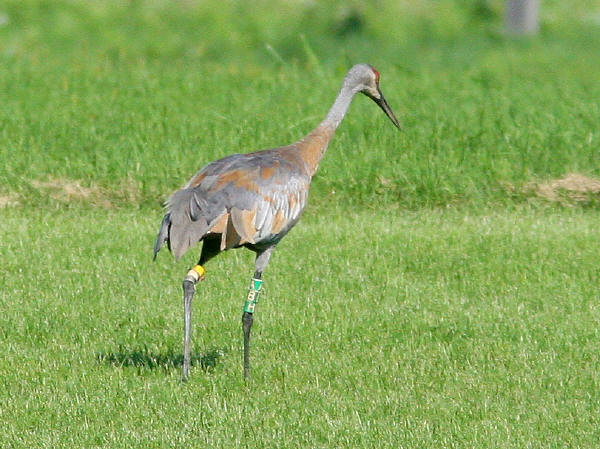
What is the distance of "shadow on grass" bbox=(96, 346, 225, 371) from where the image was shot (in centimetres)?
791

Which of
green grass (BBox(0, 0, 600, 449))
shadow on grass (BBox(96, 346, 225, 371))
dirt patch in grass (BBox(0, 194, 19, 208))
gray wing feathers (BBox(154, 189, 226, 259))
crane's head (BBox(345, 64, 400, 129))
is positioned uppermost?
crane's head (BBox(345, 64, 400, 129))

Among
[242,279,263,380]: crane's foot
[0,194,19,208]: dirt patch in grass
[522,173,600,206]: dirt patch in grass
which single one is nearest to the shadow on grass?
[242,279,263,380]: crane's foot

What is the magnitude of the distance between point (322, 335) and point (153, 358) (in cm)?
131

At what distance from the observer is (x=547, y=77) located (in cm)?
1753

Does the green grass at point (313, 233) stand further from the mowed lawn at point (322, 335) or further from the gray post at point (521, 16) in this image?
the gray post at point (521, 16)

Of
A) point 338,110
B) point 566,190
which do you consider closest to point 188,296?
point 338,110

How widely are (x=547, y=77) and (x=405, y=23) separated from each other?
298cm

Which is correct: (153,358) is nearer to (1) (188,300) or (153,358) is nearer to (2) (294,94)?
(1) (188,300)

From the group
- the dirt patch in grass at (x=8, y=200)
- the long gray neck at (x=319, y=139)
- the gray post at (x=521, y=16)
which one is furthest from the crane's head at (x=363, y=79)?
the gray post at (x=521, y=16)

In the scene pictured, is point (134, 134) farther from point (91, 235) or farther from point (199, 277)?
point (199, 277)

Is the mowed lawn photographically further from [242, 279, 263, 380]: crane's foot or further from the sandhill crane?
the sandhill crane

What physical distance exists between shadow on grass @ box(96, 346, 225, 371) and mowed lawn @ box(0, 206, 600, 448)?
0.02m

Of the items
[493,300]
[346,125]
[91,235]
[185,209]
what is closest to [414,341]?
[493,300]

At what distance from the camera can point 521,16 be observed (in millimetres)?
18594
